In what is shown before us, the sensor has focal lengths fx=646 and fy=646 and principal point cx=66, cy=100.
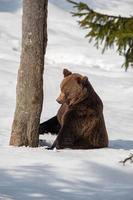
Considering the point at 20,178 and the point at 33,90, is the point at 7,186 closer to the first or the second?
the point at 20,178

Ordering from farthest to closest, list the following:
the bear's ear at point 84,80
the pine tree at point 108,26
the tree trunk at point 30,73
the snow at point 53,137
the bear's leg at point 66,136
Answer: the bear's leg at point 66,136 < the bear's ear at point 84,80 < the tree trunk at point 30,73 < the snow at point 53,137 < the pine tree at point 108,26

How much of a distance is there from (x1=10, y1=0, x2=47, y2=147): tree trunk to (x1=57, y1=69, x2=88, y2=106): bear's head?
307 mm

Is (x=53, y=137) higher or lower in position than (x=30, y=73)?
lower

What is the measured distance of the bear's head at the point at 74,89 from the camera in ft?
25.8

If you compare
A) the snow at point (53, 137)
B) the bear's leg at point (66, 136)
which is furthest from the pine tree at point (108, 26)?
the bear's leg at point (66, 136)

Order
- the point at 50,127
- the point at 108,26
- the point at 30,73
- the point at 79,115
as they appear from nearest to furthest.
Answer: the point at 108,26
the point at 30,73
the point at 79,115
the point at 50,127

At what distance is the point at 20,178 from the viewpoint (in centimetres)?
595

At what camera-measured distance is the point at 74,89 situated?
7863mm

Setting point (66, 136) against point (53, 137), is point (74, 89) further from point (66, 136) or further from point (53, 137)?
point (53, 137)

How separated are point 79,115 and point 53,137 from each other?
1116 millimetres

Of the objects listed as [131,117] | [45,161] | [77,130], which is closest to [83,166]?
[45,161]

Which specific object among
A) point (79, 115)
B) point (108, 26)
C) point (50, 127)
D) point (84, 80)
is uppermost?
point (108, 26)

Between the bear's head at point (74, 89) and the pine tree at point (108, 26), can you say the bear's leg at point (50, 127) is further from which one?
the pine tree at point (108, 26)

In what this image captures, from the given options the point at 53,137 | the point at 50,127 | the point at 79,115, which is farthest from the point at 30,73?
the point at 53,137
